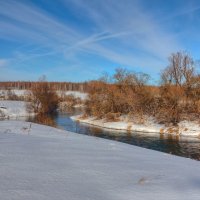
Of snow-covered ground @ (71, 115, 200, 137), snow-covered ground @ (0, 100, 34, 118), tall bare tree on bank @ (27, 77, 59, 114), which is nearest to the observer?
snow-covered ground @ (71, 115, 200, 137)

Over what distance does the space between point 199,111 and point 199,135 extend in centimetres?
906

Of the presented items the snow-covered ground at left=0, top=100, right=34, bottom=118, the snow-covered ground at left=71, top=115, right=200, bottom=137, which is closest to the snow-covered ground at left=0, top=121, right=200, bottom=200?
the snow-covered ground at left=71, top=115, right=200, bottom=137

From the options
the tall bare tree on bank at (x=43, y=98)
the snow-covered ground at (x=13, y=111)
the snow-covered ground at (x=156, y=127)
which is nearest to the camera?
the snow-covered ground at (x=156, y=127)

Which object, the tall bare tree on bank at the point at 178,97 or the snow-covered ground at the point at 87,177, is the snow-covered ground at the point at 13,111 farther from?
the snow-covered ground at the point at 87,177

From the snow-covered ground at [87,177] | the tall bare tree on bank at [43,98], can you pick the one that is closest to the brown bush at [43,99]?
the tall bare tree on bank at [43,98]

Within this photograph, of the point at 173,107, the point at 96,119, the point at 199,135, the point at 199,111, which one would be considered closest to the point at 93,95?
the point at 96,119

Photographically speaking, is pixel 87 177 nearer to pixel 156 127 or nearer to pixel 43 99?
pixel 156 127

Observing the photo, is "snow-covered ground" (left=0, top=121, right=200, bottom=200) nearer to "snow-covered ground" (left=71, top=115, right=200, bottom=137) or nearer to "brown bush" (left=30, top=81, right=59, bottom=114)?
"snow-covered ground" (left=71, top=115, right=200, bottom=137)

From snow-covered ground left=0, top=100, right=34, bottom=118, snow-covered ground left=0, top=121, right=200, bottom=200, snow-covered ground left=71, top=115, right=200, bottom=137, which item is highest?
snow-covered ground left=0, top=121, right=200, bottom=200

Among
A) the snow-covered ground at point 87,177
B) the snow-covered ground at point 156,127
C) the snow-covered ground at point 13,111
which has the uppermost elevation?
the snow-covered ground at point 87,177

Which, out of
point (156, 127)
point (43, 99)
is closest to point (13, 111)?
point (43, 99)

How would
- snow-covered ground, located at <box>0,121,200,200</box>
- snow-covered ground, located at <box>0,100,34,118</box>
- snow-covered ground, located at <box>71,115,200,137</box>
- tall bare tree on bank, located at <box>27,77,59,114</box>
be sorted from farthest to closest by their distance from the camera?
tall bare tree on bank, located at <box>27,77,59,114</box>
snow-covered ground, located at <box>0,100,34,118</box>
snow-covered ground, located at <box>71,115,200,137</box>
snow-covered ground, located at <box>0,121,200,200</box>

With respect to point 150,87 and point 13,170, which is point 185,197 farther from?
point 150,87

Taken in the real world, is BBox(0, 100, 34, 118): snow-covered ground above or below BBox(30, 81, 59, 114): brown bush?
below
